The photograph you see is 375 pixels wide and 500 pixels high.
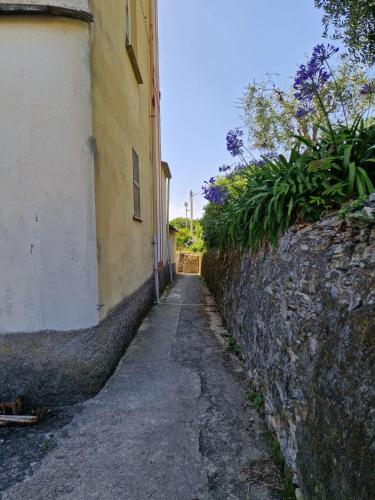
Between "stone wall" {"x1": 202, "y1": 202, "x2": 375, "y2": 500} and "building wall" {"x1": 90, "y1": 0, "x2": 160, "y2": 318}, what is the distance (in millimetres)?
1781

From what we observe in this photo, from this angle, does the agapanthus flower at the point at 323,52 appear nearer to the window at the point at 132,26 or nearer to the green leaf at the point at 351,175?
the green leaf at the point at 351,175

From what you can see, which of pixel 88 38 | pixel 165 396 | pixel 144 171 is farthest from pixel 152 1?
pixel 165 396

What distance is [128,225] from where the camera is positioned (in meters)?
4.35

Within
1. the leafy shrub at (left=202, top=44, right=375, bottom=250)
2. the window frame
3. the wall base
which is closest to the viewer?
the leafy shrub at (left=202, top=44, right=375, bottom=250)

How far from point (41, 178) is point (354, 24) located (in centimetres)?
426

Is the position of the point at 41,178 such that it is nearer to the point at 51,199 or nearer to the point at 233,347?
the point at 51,199

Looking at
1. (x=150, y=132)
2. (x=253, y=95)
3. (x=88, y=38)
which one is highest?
(x=253, y=95)

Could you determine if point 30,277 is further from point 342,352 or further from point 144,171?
point 144,171

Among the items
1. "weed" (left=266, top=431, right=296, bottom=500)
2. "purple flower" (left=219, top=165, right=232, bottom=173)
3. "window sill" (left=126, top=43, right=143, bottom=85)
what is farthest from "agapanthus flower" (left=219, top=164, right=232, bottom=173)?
"weed" (left=266, top=431, right=296, bottom=500)

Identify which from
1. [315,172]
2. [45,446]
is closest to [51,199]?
[45,446]

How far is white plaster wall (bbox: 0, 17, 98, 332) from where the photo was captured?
2652 millimetres

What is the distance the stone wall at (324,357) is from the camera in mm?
1124

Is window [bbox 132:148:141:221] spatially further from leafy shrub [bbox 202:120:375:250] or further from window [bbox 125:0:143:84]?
leafy shrub [bbox 202:120:375:250]

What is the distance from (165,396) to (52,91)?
117 inches
